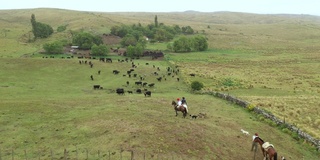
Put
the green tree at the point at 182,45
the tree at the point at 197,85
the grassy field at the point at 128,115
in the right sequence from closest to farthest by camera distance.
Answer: the grassy field at the point at 128,115 < the tree at the point at 197,85 < the green tree at the point at 182,45

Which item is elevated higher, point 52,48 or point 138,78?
point 52,48

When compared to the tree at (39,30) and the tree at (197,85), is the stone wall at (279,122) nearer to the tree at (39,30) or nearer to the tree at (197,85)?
the tree at (197,85)

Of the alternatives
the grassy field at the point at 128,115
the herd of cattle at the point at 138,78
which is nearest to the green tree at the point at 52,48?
the grassy field at the point at 128,115

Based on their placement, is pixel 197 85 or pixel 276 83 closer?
pixel 197 85

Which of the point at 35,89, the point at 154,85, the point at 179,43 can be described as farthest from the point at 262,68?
the point at 35,89

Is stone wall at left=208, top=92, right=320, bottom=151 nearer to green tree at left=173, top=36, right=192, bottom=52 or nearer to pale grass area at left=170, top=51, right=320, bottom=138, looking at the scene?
pale grass area at left=170, top=51, right=320, bottom=138

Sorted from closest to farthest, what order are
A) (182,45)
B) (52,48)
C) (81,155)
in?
(81,155)
(52,48)
(182,45)

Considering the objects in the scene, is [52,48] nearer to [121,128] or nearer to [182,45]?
[182,45]

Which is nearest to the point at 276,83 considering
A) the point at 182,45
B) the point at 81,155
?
the point at 81,155

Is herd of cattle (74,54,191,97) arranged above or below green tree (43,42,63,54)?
below

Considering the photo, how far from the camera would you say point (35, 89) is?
42156 millimetres

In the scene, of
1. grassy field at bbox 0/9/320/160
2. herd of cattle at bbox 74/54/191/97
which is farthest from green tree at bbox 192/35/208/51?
herd of cattle at bbox 74/54/191/97

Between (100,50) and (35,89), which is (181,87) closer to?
(35,89)

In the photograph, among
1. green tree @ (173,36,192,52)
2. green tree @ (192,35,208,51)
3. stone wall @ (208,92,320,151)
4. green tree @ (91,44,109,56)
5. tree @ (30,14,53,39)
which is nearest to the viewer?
stone wall @ (208,92,320,151)
